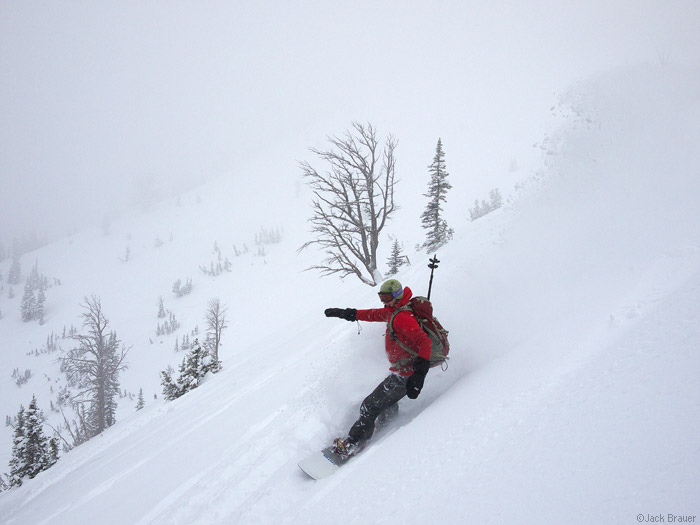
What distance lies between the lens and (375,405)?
440 centimetres

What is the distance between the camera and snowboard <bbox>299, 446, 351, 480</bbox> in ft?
13.1

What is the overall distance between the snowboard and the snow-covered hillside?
157 millimetres

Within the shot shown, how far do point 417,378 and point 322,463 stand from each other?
1723mm

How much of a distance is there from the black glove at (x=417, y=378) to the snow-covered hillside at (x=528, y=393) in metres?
0.33

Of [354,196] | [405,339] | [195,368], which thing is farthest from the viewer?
[195,368]

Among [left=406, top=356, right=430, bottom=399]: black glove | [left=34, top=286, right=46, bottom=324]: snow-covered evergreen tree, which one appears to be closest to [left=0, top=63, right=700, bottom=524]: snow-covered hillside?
[left=406, top=356, right=430, bottom=399]: black glove

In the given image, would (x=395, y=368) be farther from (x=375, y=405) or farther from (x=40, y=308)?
(x=40, y=308)

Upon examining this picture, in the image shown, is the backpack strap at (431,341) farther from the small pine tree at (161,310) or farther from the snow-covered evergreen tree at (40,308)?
the snow-covered evergreen tree at (40,308)

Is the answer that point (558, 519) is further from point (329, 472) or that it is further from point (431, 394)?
point (431, 394)

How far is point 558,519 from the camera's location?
1630 mm

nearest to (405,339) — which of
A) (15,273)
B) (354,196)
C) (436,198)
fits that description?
(354,196)

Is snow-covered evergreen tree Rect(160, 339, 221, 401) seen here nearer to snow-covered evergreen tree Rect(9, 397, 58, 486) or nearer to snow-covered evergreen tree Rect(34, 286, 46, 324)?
snow-covered evergreen tree Rect(9, 397, 58, 486)

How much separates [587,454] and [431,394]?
3212 mm

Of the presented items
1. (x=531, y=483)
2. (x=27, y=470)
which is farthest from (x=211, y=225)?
(x=531, y=483)
